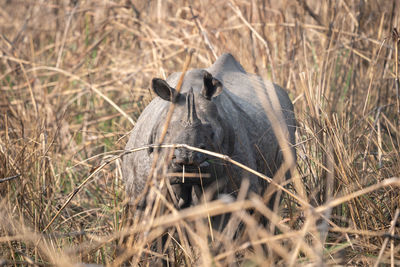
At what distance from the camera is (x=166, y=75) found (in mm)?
6242

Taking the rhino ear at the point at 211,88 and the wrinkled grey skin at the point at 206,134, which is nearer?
the wrinkled grey skin at the point at 206,134

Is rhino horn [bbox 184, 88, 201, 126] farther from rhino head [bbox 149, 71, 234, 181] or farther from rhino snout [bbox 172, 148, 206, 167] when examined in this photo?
rhino snout [bbox 172, 148, 206, 167]

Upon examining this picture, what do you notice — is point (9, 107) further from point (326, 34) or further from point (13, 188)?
point (326, 34)

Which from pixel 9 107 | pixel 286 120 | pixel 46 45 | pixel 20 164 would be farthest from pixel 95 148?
pixel 46 45

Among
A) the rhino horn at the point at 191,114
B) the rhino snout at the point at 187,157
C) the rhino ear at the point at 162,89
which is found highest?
the rhino ear at the point at 162,89

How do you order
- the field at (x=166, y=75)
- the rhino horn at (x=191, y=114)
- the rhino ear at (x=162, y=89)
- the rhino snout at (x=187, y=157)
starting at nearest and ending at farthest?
1. the rhino snout at (x=187, y=157)
2. the rhino horn at (x=191, y=114)
3. the rhino ear at (x=162, y=89)
4. the field at (x=166, y=75)

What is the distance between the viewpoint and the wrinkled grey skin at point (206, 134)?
11.0ft

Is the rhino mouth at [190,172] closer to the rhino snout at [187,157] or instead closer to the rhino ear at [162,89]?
the rhino snout at [187,157]

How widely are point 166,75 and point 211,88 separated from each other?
261 centimetres

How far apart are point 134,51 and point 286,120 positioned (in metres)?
3.50

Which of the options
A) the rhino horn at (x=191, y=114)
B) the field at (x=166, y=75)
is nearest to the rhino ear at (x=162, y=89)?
the rhino horn at (x=191, y=114)

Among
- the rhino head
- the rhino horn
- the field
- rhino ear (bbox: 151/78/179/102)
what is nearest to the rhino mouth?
the rhino head

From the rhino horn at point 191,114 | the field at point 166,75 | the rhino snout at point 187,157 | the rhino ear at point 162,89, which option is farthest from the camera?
the field at point 166,75

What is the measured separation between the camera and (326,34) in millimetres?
6238
